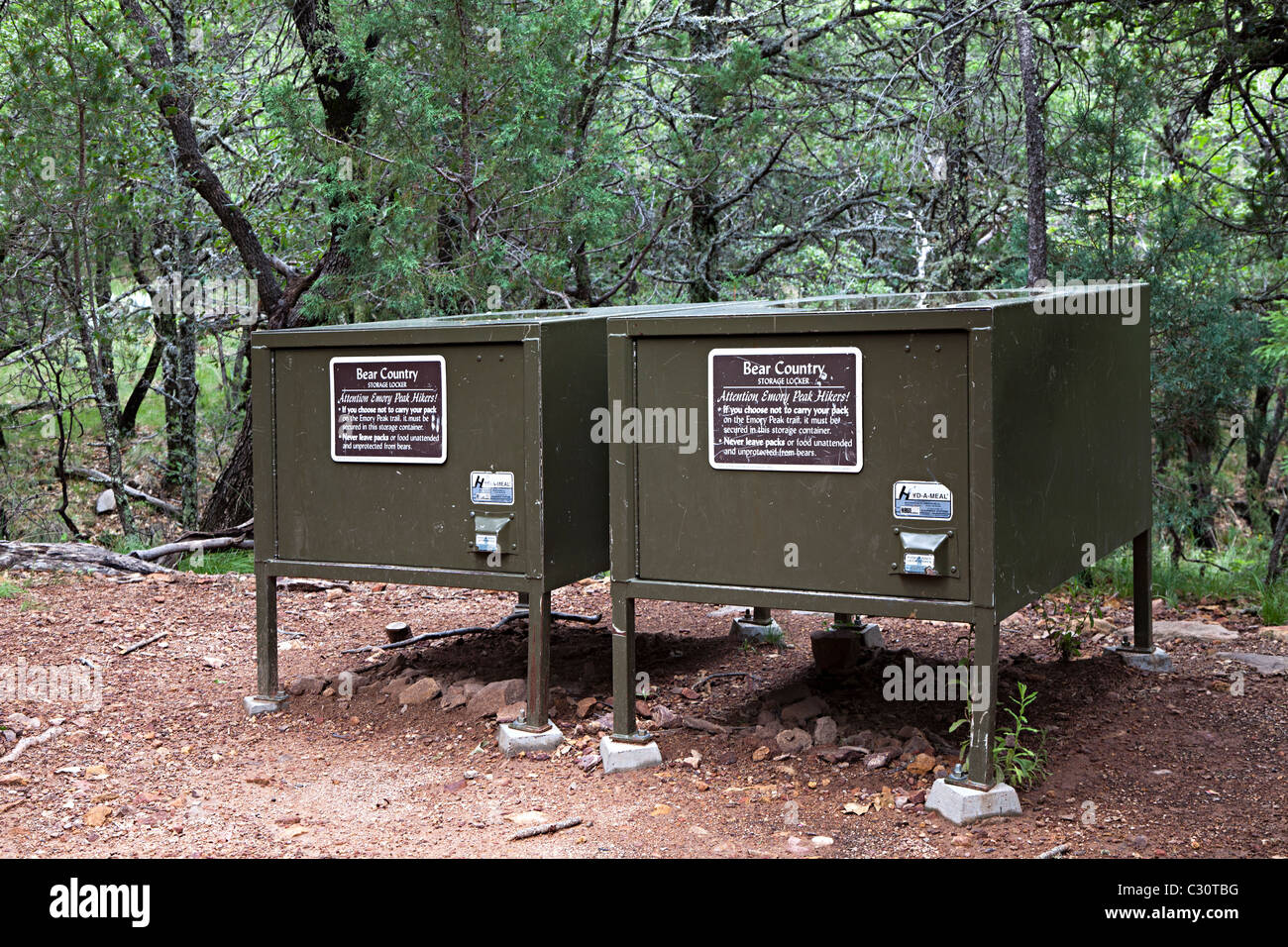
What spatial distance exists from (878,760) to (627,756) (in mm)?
810

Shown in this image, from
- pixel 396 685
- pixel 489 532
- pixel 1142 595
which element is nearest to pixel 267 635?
pixel 396 685

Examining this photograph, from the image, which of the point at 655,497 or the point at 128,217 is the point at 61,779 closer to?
the point at 655,497

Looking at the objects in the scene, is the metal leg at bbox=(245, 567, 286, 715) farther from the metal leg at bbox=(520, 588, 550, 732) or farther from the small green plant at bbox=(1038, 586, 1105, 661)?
the small green plant at bbox=(1038, 586, 1105, 661)

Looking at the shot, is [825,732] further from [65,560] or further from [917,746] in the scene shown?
[65,560]

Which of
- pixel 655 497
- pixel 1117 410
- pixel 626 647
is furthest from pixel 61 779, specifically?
pixel 1117 410

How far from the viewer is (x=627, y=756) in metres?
4.16

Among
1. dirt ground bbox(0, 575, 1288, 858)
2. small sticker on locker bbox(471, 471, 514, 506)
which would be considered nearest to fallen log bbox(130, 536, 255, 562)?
dirt ground bbox(0, 575, 1288, 858)

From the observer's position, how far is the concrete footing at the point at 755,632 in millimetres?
5859

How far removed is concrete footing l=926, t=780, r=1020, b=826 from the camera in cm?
358

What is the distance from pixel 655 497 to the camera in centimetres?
412

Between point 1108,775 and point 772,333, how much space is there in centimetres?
173

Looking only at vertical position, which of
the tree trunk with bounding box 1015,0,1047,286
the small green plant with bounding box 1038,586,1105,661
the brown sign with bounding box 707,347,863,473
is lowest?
the small green plant with bounding box 1038,586,1105,661

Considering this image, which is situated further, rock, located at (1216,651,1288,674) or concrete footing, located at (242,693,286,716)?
rock, located at (1216,651,1288,674)

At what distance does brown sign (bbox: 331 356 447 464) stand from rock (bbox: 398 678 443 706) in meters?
0.96
